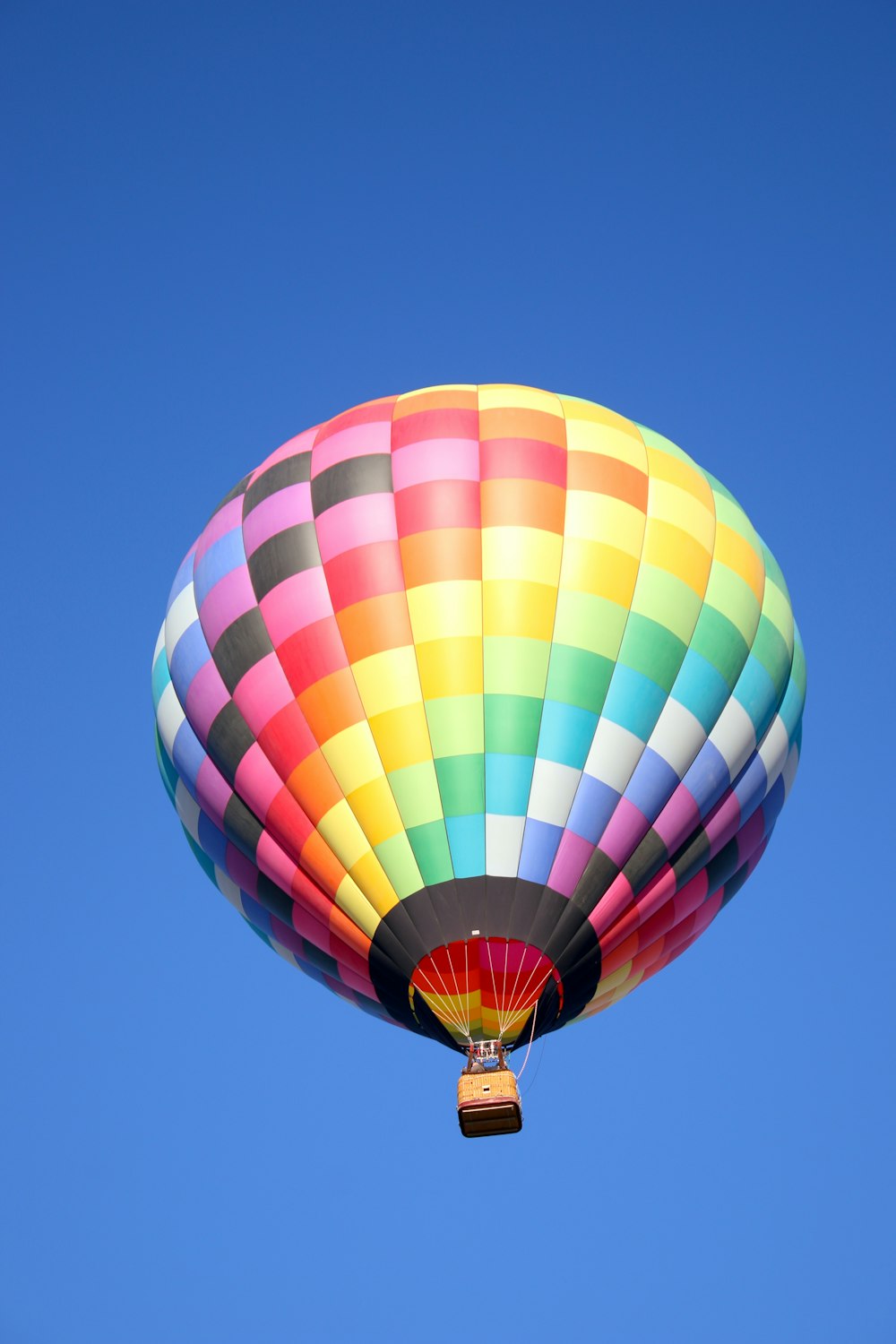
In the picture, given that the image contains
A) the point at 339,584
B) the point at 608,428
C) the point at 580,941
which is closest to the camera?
the point at 580,941

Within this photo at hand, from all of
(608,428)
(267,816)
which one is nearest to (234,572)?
(267,816)

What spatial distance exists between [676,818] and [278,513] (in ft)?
13.7

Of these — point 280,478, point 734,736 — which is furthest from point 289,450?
point 734,736

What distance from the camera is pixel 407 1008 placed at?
49.8ft

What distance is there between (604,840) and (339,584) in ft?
9.70

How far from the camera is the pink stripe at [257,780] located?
15680 mm

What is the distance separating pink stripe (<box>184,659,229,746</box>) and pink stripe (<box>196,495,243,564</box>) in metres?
1.24

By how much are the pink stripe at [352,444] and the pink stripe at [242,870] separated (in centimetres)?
322

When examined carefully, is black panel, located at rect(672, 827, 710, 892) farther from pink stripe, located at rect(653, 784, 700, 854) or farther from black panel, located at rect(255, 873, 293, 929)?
black panel, located at rect(255, 873, 293, 929)

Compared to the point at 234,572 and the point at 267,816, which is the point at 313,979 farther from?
the point at 234,572

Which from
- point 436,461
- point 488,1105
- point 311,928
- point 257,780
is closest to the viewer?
point 488,1105

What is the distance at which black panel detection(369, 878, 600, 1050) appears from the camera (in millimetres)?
14617

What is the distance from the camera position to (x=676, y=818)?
15.6 metres

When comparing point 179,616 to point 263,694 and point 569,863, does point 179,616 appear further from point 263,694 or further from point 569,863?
point 569,863
